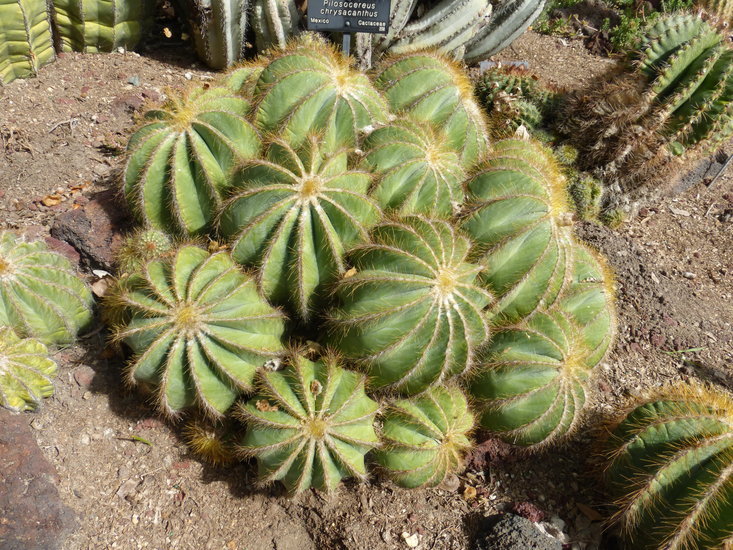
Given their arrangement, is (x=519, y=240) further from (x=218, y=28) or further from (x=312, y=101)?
(x=218, y=28)

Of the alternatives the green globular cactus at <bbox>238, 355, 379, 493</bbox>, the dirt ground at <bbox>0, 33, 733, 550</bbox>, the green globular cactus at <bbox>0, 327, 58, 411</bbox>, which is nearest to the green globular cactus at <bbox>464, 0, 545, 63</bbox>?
the dirt ground at <bbox>0, 33, 733, 550</bbox>

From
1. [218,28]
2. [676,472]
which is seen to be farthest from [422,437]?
[218,28]

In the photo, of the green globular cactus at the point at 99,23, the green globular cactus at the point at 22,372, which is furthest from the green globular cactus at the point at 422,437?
the green globular cactus at the point at 99,23

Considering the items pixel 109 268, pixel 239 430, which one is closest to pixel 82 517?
pixel 239 430

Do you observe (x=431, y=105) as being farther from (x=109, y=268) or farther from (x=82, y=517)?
(x=82, y=517)

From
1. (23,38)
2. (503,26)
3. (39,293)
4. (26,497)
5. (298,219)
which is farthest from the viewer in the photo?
(503,26)

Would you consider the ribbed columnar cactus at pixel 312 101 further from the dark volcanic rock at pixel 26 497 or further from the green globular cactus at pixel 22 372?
the dark volcanic rock at pixel 26 497
